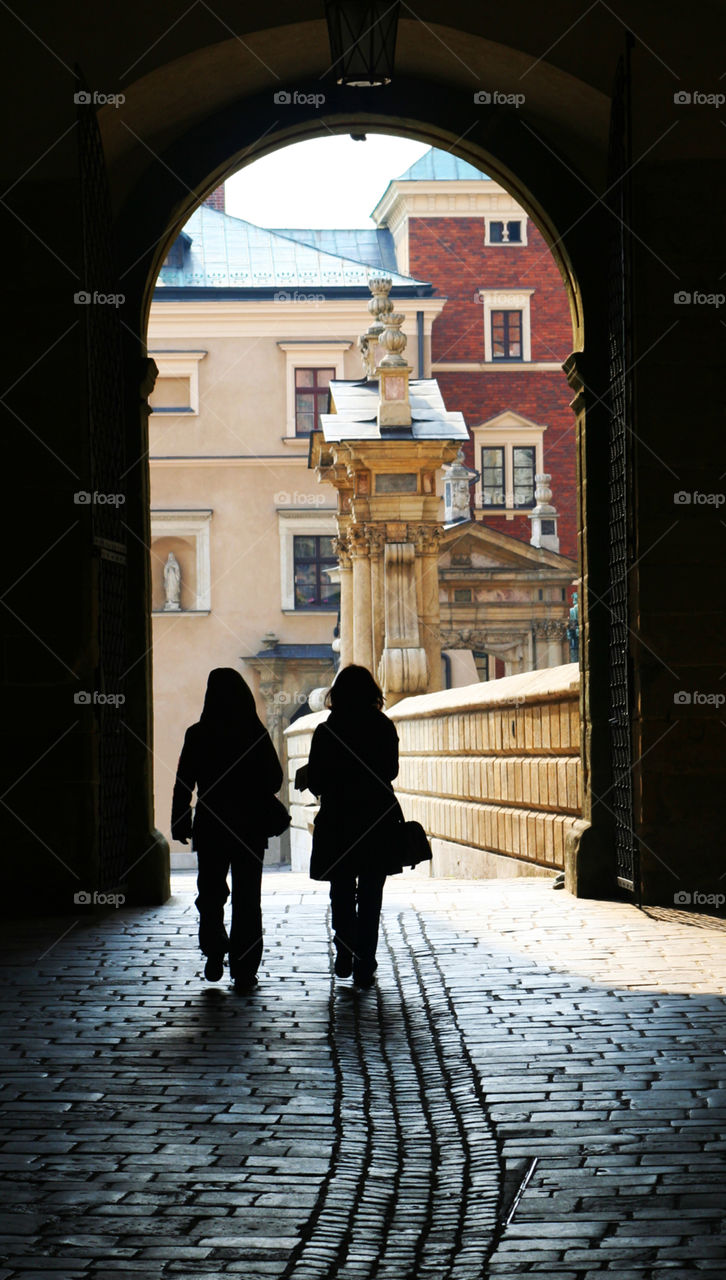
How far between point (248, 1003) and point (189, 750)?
3.86 feet

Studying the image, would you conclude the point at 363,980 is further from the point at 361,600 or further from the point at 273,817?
the point at 361,600

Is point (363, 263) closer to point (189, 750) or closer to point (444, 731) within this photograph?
point (444, 731)

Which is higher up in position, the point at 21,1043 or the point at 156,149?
the point at 156,149

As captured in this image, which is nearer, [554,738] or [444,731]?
[554,738]

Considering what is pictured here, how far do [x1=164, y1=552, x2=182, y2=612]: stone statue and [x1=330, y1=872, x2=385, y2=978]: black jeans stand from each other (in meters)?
28.2

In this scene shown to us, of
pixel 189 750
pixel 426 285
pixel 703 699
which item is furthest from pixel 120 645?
pixel 426 285

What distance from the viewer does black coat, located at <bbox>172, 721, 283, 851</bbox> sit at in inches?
257

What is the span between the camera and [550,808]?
10398 millimetres

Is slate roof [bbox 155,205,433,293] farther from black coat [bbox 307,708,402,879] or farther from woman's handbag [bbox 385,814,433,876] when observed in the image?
woman's handbag [bbox 385,814,433,876]

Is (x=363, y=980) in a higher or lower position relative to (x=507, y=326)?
lower

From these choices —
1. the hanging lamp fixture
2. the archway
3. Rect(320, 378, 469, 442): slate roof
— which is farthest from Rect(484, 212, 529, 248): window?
the hanging lamp fixture

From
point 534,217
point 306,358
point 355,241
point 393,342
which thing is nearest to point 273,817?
point 534,217

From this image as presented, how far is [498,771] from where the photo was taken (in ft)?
38.6

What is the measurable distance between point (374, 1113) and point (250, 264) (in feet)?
113
